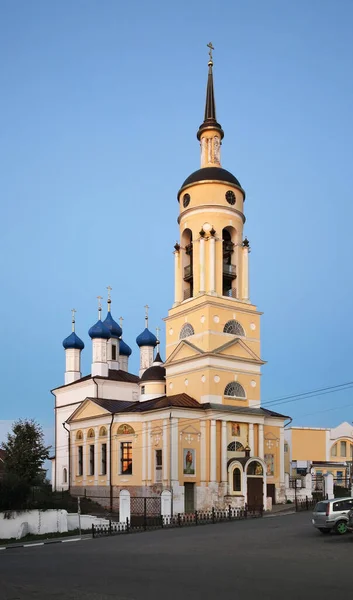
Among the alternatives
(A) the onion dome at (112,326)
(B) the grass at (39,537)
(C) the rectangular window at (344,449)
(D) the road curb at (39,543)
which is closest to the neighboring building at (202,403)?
(B) the grass at (39,537)

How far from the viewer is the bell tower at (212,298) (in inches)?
1708

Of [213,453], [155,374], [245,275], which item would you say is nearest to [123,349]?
[155,374]

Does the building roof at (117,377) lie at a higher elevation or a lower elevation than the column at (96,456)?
higher

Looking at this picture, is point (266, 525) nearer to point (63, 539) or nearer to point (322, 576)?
point (63, 539)

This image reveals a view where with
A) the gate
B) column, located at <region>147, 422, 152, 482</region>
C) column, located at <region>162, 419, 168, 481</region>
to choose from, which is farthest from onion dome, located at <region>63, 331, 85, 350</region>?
the gate

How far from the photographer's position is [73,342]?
58.7 m

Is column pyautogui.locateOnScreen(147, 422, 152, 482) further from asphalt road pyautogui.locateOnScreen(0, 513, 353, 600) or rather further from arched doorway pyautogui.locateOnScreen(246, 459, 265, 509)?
asphalt road pyautogui.locateOnScreen(0, 513, 353, 600)

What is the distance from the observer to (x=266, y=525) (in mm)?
30375

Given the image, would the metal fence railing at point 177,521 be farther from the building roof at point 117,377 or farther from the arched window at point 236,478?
the building roof at point 117,377

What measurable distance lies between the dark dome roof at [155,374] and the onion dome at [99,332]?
6.20 metres

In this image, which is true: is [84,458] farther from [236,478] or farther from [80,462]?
[236,478]

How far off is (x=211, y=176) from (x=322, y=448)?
34.2 meters

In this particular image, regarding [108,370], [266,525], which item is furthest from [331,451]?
[266,525]

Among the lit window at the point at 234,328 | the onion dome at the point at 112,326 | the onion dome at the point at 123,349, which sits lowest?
the onion dome at the point at 123,349
